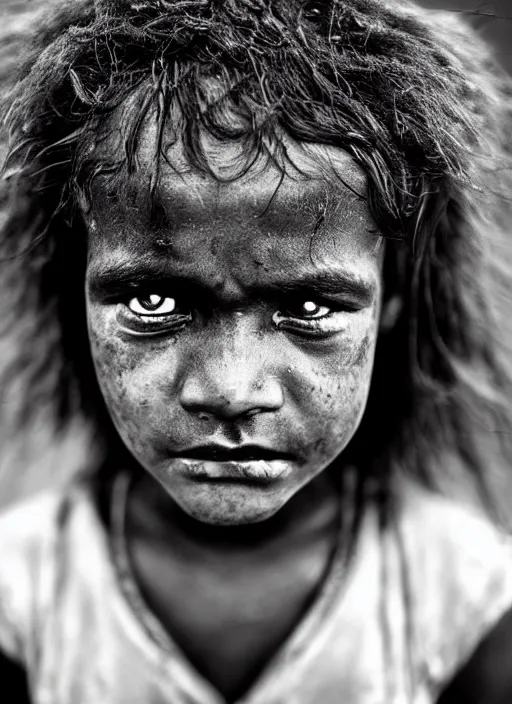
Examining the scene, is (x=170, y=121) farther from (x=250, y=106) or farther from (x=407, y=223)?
(x=407, y=223)

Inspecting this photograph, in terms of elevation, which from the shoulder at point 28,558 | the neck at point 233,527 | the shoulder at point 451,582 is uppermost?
the shoulder at point 451,582

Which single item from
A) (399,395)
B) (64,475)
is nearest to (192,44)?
(399,395)

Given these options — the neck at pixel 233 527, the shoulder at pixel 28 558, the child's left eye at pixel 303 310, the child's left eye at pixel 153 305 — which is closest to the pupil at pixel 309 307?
the child's left eye at pixel 303 310

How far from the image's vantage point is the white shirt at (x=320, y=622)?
81cm

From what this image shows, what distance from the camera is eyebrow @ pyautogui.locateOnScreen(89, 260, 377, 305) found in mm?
680

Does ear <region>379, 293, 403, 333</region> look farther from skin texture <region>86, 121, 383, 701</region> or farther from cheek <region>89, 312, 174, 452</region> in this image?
cheek <region>89, 312, 174, 452</region>

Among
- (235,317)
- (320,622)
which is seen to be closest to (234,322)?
(235,317)

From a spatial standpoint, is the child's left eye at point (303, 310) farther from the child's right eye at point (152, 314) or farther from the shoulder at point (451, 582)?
the shoulder at point (451, 582)

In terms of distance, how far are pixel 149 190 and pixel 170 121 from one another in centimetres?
6

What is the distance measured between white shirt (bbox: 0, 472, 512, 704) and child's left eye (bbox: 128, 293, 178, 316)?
280 mm

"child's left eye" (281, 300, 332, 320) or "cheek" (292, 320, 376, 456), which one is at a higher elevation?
"child's left eye" (281, 300, 332, 320)

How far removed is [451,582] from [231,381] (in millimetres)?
334

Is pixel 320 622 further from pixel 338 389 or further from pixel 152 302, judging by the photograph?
pixel 152 302

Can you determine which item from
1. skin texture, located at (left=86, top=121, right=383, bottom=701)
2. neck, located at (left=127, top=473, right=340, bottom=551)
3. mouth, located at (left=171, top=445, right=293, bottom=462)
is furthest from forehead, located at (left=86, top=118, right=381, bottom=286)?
neck, located at (left=127, top=473, right=340, bottom=551)
